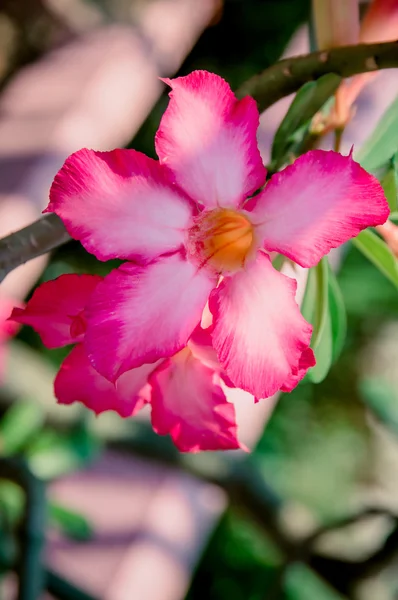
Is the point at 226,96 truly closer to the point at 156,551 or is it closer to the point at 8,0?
the point at 156,551

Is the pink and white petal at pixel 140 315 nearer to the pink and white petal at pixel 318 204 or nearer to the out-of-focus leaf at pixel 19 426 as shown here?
the pink and white petal at pixel 318 204

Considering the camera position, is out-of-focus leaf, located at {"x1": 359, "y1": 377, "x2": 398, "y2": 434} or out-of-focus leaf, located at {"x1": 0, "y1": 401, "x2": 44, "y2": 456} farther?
out-of-focus leaf, located at {"x1": 359, "y1": 377, "x2": 398, "y2": 434}

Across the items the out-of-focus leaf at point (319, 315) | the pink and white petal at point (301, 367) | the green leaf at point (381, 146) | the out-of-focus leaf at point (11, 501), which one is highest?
the green leaf at point (381, 146)

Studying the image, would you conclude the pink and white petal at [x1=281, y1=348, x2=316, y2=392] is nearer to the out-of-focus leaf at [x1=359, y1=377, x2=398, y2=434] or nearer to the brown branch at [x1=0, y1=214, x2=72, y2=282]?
the brown branch at [x1=0, y1=214, x2=72, y2=282]

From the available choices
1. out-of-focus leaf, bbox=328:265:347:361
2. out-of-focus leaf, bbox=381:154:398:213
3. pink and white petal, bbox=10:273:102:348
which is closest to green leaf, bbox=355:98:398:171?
out-of-focus leaf, bbox=381:154:398:213

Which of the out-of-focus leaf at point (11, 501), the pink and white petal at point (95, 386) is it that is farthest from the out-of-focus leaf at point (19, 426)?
the pink and white petal at point (95, 386)

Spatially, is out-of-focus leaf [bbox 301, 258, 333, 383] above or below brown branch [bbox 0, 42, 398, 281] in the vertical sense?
below

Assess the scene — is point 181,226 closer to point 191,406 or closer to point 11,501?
point 191,406
